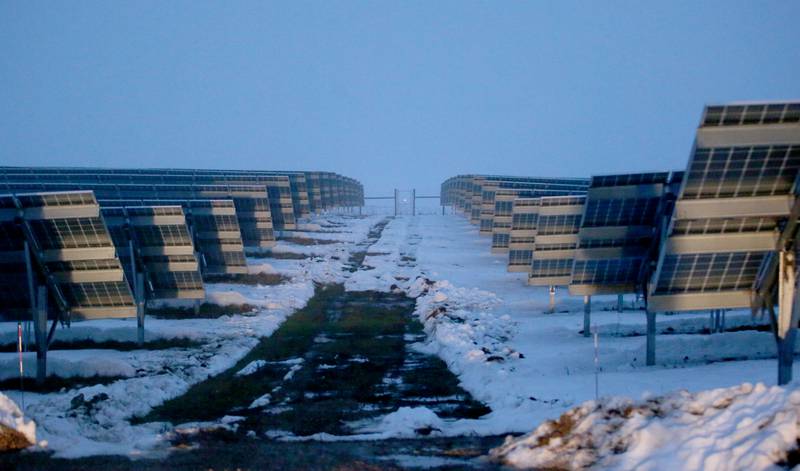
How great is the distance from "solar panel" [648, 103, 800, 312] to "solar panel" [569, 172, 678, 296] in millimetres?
3874

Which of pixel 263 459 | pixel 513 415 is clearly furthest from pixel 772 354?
pixel 263 459

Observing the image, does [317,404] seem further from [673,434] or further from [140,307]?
[140,307]

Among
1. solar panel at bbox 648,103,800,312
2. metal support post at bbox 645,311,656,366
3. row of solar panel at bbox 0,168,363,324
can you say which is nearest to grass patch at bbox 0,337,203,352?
row of solar panel at bbox 0,168,363,324

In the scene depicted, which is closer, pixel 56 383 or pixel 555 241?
pixel 56 383

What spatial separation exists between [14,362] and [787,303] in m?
20.0

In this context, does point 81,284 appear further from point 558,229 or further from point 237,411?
point 558,229

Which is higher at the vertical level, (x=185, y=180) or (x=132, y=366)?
(x=185, y=180)

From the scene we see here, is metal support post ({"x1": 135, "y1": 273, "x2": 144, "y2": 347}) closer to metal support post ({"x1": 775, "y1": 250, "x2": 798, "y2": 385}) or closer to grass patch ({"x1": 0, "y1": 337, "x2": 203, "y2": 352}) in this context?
grass patch ({"x1": 0, "y1": 337, "x2": 203, "y2": 352})

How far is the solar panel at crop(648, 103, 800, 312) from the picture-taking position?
16719mm

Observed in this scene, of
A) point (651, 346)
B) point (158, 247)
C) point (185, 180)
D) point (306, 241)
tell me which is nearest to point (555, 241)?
point (651, 346)

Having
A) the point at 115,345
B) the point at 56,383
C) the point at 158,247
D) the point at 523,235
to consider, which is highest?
the point at 158,247

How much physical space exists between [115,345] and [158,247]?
3651mm

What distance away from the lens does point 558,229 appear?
113 feet

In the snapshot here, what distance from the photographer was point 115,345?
2830 cm
